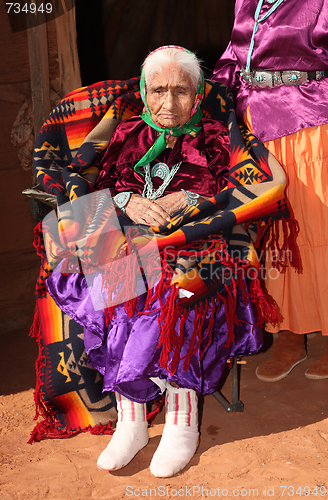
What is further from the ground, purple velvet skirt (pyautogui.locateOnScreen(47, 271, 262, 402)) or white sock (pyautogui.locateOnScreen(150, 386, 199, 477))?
purple velvet skirt (pyautogui.locateOnScreen(47, 271, 262, 402))

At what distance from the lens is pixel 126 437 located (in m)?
1.85

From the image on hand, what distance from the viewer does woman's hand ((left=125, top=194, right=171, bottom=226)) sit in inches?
76.0

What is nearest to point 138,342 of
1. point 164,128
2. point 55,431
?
point 55,431

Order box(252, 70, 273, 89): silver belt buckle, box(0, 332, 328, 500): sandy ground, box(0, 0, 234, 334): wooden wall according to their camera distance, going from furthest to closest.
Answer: box(0, 0, 234, 334): wooden wall → box(252, 70, 273, 89): silver belt buckle → box(0, 332, 328, 500): sandy ground

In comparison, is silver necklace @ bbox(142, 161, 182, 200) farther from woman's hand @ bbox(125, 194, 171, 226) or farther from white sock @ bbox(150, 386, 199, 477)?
white sock @ bbox(150, 386, 199, 477)

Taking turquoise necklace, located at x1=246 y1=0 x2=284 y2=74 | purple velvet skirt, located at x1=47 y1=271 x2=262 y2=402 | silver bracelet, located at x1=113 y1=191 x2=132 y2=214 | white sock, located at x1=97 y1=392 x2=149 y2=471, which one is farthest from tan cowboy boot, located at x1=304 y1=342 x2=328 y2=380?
turquoise necklace, located at x1=246 y1=0 x2=284 y2=74

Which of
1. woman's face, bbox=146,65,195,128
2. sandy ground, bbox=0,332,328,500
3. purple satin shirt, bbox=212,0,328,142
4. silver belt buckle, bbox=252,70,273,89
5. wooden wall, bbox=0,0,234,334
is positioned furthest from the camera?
wooden wall, bbox=0,0,234,334

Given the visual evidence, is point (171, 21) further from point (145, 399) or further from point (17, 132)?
point (145, 399)

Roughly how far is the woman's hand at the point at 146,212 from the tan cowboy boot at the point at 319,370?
1.20m

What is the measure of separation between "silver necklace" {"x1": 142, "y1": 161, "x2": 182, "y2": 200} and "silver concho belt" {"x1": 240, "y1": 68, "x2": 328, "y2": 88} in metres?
0.58

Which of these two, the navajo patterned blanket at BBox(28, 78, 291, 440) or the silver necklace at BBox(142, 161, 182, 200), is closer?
the navajo patterned blanket at BBox(28, 78, 291, 440)

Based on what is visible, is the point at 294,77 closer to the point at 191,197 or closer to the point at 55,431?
the point at 191,197

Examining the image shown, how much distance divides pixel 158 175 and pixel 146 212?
23 centimetres

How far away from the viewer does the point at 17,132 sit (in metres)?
2.97
